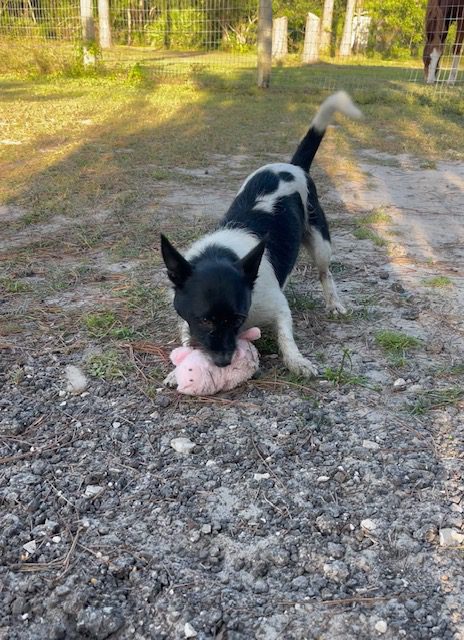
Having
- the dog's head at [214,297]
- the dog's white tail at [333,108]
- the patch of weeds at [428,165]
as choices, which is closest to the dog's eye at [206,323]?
the dog's head at [214,297]

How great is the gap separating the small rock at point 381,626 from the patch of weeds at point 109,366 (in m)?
1.78

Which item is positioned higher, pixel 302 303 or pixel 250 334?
pixel 250 334

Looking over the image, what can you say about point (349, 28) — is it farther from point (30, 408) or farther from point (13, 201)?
point (30, 408)

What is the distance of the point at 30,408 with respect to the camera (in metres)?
2.90

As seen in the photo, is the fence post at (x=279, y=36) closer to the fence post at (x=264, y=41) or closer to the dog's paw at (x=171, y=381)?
the fence post at (x=264, y=41)

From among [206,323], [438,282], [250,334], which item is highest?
[206,323]

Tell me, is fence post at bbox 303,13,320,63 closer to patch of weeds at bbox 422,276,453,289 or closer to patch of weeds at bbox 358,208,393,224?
patch of weeds at bbox 358,208,393,224

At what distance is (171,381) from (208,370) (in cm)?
23

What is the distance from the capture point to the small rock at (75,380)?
120 inches

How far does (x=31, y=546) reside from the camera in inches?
82.1

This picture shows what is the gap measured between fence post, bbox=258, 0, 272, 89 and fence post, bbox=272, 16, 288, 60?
31.7 feet

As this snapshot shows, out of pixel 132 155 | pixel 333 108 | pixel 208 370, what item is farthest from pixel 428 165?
Result: pixel 208 370

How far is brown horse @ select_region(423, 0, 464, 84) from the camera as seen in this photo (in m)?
14.2

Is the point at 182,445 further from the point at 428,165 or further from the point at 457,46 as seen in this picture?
the point at 457,46
